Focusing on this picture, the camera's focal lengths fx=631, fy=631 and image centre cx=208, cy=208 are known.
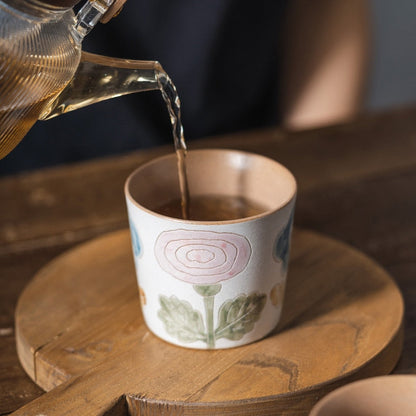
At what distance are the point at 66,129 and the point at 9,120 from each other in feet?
2.37

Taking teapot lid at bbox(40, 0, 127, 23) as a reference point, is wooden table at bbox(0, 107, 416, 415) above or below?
below

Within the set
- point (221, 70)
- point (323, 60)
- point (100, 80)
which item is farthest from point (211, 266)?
point (323, 60)

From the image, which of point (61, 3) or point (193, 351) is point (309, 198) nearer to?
point (193, 351)

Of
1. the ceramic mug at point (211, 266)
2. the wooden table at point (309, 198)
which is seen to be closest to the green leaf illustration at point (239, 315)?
the ceramic mug at point (211, 266)

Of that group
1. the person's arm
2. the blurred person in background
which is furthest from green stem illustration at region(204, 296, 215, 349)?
the person's arm

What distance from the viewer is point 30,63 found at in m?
0.44

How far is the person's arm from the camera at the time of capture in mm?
1260

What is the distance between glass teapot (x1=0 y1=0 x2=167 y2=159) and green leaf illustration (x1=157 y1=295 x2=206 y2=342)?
0.18 meters

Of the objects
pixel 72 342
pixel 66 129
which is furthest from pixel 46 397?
pixel 66 129

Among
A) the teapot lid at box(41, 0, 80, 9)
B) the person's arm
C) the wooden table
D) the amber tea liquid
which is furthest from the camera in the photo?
the person's arm

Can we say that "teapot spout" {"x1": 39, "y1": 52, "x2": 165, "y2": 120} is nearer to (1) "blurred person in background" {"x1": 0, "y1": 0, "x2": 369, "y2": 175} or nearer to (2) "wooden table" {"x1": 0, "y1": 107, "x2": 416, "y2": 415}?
(2) "wooden table" {"x1": 0, "y1": 107, "x2": 416, "y2": 415}

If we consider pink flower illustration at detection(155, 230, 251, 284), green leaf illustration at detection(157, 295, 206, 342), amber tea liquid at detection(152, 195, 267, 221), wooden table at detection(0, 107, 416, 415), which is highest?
pink flower illustration at detection(155, 230, 251, 284)

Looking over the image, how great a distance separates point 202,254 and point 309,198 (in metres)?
0.37

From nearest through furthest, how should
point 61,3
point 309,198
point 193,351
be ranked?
point 61,3
point 193,351
point 309,198
